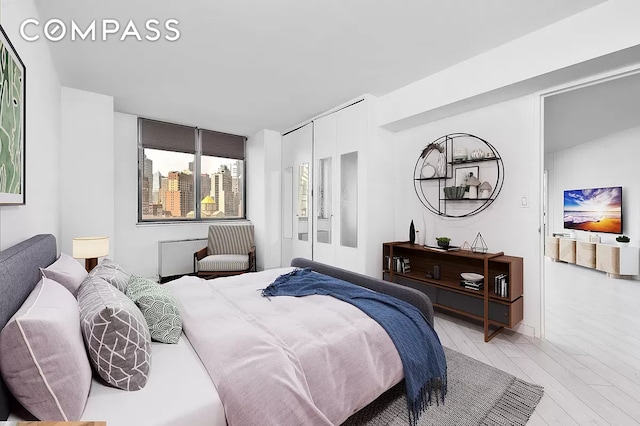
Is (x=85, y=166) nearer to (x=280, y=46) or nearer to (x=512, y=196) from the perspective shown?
(x=280, y=46)

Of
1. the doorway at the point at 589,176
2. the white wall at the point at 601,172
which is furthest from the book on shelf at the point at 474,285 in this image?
the white wall at the point at 601,172

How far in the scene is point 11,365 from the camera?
92 centimetres

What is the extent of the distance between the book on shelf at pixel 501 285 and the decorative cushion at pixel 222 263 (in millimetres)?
3460

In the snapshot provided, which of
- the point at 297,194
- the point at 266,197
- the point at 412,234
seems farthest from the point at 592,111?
the point at 266,197

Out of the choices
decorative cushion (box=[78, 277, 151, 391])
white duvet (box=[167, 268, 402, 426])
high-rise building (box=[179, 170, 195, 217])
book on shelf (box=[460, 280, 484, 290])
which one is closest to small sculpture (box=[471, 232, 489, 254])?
book on shelf (box=[460, 280, 484, 290])

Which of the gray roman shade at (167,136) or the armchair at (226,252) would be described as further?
the gray roman shade at (167,136)

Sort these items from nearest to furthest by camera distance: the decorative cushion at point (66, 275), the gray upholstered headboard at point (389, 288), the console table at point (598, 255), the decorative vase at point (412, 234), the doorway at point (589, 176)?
the decorative cushion at point (66, 275)
the gray upholstered headboard at point (389, 288)
the doorway at point (589, 176)
the decorative vase at point (412, 234)
the console table at point (598, 255)

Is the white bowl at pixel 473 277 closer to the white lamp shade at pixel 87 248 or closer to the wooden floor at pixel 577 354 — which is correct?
the wooden floor at pixel 577 354

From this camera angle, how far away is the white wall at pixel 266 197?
5.44 metres

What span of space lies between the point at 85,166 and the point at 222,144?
242cm

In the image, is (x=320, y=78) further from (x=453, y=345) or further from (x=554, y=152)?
(x=554, y=152)

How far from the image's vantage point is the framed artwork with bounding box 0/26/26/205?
1.46 meters

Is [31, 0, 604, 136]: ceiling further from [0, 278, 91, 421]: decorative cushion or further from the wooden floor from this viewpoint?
the wooden floor

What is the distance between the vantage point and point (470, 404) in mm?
1819
